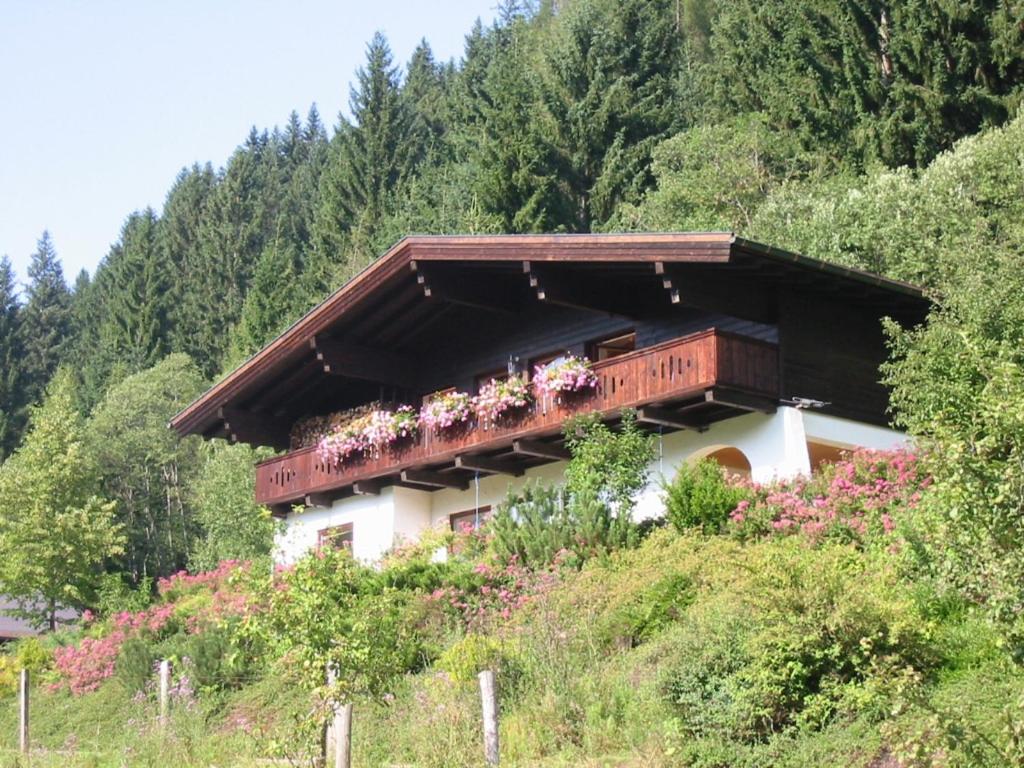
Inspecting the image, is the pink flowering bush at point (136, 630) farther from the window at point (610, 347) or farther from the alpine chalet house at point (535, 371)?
the window at point (610, 347)

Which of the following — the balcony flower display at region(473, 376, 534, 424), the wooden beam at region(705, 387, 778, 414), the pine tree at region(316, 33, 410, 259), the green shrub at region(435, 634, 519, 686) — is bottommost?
the green shrub at region(435, 634, 519, 686)

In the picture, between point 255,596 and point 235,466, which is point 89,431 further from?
point 255,596

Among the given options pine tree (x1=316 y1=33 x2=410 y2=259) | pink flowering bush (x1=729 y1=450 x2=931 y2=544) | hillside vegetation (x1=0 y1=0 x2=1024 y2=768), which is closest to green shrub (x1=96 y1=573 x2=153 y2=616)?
hillside vegetation (x1=0 y1=0 x2=1024 y2=768)

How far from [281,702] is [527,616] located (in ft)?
14.0

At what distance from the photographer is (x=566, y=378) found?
78.2 feet

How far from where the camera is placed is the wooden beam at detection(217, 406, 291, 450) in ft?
102

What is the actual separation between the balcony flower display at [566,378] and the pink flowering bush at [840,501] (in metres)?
4.10

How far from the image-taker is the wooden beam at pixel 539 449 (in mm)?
24641

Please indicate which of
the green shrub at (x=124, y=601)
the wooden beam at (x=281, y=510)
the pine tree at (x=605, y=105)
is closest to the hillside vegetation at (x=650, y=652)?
the wooden beam at (x=281, y=510)

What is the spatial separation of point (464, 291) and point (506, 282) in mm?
905

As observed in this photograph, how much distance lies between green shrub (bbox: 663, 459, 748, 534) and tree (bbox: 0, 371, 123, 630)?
2191cm

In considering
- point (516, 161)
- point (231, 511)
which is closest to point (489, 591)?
point (231, 511)

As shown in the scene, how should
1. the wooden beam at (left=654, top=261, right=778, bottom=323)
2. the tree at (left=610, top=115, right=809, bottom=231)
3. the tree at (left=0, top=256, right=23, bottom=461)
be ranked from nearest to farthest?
the wooden beam at (left=654, top=261, right=778, bottom=323) → the tree at (left=610, top=115, right=809, bottom=231) → the tree at (left=0, top=256, right=23, bottom=461)

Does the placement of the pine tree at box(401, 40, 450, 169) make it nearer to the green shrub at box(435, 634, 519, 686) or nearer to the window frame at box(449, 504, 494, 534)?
the window frame at box(449, 504, 494, 534)
